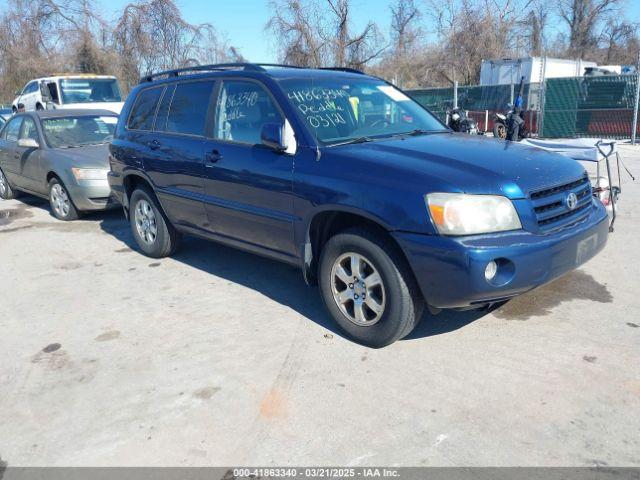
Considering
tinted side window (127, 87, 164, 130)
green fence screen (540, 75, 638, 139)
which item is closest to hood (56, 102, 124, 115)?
tinted side window (127, 87, 164, 130)

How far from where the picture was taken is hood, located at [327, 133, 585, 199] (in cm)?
321

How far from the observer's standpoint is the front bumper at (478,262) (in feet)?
10.0

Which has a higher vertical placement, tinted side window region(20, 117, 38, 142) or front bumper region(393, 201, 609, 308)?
tinted side window region(20, 117, 38, 142)

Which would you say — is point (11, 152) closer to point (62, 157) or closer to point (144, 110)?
point (62, 157)

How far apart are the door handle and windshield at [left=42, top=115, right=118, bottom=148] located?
4.46 metres

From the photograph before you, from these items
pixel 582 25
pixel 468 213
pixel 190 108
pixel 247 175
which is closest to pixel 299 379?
pixel 468 213

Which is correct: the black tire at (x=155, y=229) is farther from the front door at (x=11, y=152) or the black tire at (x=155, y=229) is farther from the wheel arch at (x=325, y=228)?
the front door at (x=11, y=152)

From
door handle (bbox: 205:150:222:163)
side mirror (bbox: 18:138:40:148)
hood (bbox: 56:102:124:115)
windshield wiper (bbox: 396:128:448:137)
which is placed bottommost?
side mirror (bbox: 18:138:40:148)

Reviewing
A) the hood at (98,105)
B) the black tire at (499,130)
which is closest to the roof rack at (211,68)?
the black tire at (499,130)

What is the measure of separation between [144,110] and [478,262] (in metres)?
4.05

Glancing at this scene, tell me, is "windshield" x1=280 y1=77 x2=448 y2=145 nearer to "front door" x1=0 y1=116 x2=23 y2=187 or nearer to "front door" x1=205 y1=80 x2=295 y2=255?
"front door" x1=205 y1=80 x2=295 y2=255

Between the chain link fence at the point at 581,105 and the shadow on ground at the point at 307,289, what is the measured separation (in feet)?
41.8

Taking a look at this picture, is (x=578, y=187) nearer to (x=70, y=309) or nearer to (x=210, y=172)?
(x=210, y=172)

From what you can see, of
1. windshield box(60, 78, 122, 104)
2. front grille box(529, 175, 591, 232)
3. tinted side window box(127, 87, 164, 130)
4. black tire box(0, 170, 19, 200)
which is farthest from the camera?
windshield box(60, 78, 122, 104)
